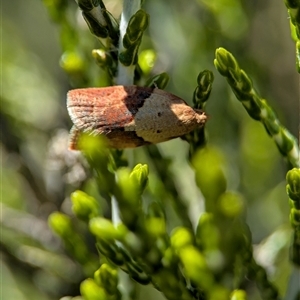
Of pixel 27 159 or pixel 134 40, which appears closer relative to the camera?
pixel 134 40

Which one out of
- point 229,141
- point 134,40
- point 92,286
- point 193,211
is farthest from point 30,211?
point 134,40

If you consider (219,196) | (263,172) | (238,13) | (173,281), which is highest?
(238,13)

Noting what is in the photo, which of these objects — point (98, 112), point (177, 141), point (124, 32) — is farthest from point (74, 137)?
point (177, 141)

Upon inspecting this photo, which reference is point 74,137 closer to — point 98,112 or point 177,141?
point 98,112

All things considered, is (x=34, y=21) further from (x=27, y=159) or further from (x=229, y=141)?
(x=229, y=141)

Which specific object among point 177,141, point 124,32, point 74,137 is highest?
point 124,32

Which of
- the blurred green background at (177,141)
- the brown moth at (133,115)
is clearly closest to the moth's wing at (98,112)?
the brown moth at (133,115)
